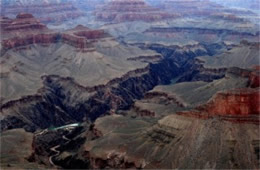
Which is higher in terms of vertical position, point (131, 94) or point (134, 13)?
point (134, 13)

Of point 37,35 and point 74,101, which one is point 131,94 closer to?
point 74,101

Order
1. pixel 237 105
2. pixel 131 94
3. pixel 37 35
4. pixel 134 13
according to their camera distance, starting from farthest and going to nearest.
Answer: pixel 134 13, pixel 37 35, pixel 131 94, pixel 237 105

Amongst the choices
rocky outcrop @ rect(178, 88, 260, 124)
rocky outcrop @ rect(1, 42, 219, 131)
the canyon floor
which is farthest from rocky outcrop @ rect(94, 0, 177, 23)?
rocky outcrop @ rect(178, 88, 260, 124)

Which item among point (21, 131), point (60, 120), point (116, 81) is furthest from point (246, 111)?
point (116, 81)

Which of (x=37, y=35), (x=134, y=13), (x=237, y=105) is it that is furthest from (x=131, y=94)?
(x=134, y=13)

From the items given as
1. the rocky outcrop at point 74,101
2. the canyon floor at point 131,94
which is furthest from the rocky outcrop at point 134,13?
the rocky outcrop at point 74,101

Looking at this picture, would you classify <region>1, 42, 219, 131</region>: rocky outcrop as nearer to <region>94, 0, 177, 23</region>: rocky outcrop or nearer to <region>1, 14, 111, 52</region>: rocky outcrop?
<region>1, 14, 111, 52</region>: rocky outcrop

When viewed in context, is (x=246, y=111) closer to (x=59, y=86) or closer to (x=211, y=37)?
(x=59, y=86)

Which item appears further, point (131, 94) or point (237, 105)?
point (131, 94)
